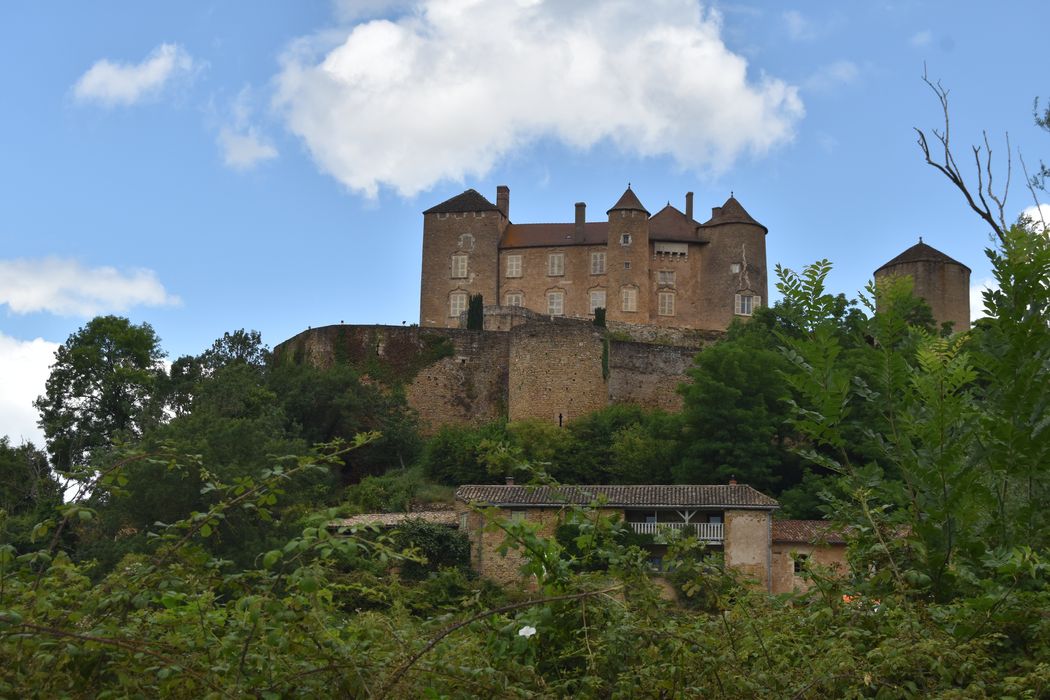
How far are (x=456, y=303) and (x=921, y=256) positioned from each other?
18216 millimetres

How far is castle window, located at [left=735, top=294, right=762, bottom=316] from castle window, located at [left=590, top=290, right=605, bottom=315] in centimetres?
522

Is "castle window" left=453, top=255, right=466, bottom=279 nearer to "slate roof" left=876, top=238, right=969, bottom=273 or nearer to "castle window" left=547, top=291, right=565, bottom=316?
"castle window" left=547, top=291, right=565, bottom=316

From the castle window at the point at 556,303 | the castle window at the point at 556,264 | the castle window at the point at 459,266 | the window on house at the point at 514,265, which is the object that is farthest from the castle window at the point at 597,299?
the castle window at the point at 459,266

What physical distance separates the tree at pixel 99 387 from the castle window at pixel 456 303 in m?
11.2

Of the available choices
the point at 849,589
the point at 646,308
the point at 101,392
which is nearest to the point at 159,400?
the point at 101,392

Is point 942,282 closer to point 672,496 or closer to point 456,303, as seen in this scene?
point 456,303

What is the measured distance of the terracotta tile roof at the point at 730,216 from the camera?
1977 inches

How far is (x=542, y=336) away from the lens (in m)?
38.4

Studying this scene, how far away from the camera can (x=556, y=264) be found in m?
50.1

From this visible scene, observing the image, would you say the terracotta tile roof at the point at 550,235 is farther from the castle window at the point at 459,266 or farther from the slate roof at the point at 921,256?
the slate roof at the point at 921,256

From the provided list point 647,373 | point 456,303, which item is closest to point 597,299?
point 456,303

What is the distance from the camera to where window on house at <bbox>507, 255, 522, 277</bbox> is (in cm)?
5016

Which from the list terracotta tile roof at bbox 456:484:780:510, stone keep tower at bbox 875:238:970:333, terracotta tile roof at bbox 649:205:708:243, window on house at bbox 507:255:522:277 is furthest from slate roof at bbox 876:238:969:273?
terracotta tile roof at bbox 456:484:780:510

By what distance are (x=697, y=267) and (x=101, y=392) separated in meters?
23.0
